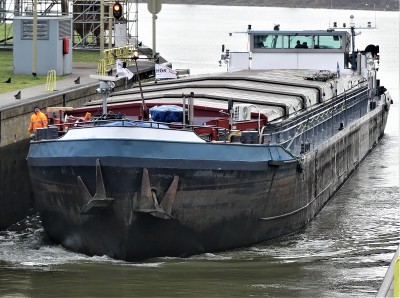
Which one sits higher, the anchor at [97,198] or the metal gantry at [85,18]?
the metal gantry at [85,18]

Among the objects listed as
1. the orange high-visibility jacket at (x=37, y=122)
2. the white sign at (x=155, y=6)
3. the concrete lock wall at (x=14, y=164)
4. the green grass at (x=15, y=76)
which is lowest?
the concrete lock wall at (x=14, y=164)

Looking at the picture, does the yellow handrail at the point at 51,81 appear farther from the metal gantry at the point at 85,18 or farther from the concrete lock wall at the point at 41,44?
the metal gantry at the point at 85,18

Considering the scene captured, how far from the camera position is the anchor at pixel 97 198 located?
22266 millimetres

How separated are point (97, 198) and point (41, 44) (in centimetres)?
1810

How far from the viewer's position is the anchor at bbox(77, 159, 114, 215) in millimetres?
22266

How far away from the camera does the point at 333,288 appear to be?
21812mm

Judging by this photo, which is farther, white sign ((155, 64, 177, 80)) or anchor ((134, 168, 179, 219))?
white sign ((155, 64, 177, 80))

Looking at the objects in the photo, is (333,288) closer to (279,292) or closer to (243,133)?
(279,292)

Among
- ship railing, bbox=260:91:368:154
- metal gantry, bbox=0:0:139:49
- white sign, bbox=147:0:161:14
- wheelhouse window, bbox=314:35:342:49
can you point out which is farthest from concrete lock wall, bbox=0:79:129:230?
metal gantry, bbox=0:0:139:49

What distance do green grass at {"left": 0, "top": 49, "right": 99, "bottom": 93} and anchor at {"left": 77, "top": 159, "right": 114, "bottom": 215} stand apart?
12.1m

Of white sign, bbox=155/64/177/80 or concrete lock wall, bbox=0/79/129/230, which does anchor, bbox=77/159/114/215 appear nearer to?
concrete lock wall, bbox=0/79/129/230

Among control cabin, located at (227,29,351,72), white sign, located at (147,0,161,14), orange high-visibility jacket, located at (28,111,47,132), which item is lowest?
orange high-visibility jacket, located at (28,111,47,132)

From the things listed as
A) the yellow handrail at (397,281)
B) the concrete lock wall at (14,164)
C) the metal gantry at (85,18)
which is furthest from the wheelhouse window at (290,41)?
the yellow handrail at (397,281)

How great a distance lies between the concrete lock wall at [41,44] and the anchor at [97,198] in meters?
17.6
